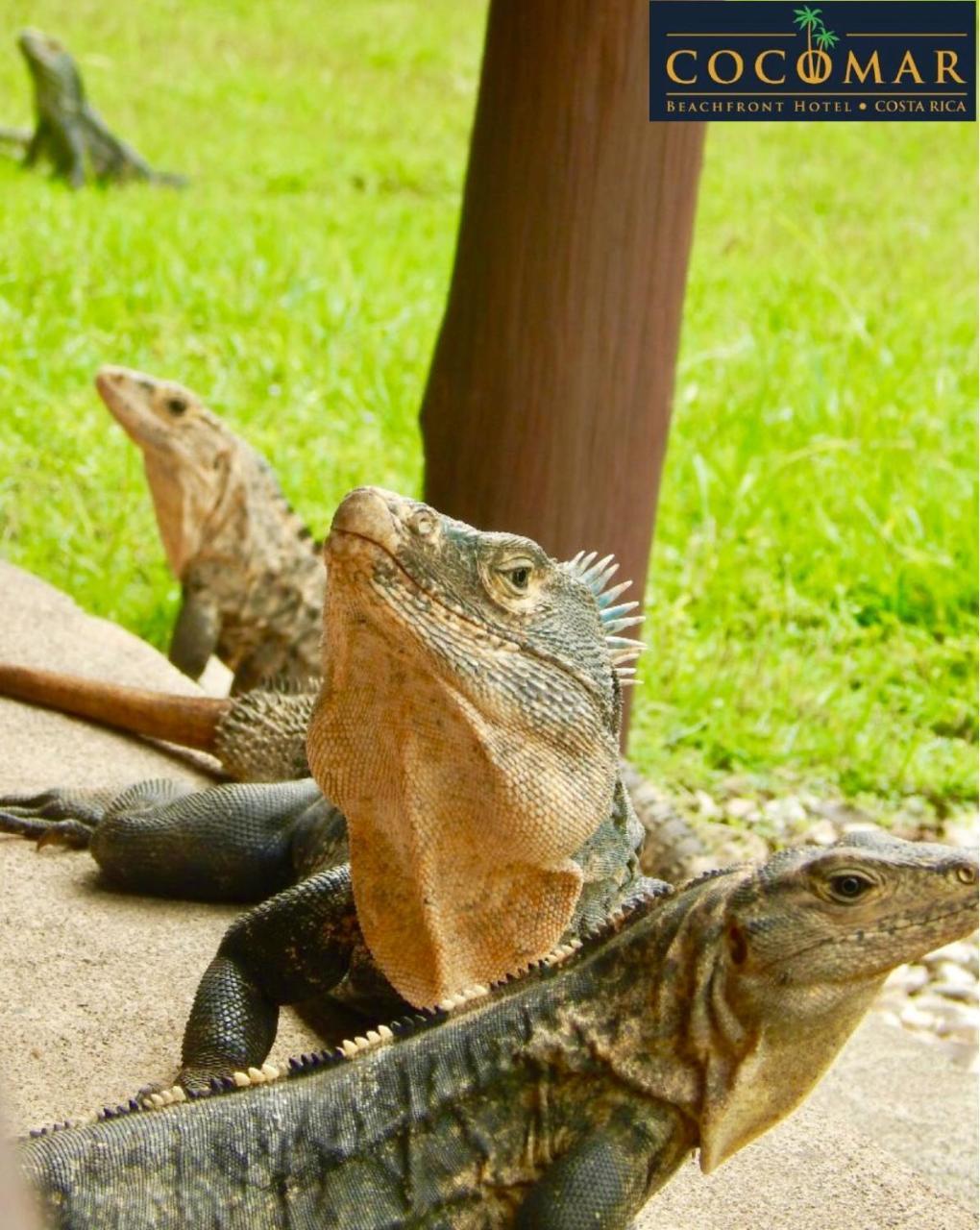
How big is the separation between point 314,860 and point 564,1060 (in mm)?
1164

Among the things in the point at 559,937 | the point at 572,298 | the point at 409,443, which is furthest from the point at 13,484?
the point at 559,937

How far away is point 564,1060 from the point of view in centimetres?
213

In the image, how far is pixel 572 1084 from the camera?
2133mm

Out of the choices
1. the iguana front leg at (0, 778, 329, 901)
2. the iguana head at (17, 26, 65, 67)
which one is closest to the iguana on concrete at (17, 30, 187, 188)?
the iguana head at (17, 26, 65, 67)

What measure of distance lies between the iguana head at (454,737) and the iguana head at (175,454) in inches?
140

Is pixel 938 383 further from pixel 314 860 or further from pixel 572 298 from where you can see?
pixel 314 860

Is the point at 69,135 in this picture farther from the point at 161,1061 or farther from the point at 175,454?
the point at 161,1061

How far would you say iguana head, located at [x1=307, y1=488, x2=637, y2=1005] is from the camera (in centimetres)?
239

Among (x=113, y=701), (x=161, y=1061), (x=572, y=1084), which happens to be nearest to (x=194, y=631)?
(x=113, y=701)

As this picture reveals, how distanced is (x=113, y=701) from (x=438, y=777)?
2122 millimetres

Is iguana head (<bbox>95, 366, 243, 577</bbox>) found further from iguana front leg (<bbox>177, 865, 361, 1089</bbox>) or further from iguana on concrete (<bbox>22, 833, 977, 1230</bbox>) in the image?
iguana on concrete (<bbox>22, 833, 977, 1230</bbox>)

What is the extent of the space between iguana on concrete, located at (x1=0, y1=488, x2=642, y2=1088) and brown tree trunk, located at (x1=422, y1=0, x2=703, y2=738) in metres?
1.69

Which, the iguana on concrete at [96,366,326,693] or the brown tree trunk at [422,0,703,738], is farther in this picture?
the iguana on concrete at [96,366,326,693]

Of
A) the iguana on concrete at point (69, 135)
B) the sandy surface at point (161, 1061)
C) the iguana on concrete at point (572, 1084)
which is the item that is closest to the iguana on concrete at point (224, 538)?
the sandy surface at point (161, 1061)
